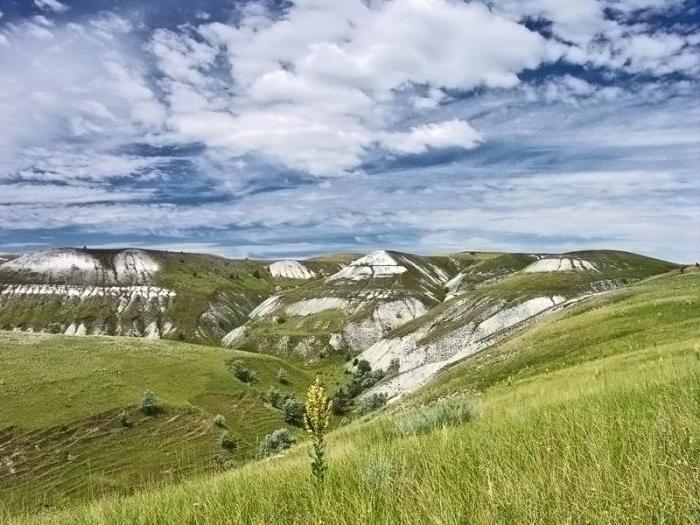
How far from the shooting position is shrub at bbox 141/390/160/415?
6988 cm

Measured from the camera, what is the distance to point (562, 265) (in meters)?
157

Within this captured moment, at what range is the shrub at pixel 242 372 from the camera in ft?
308

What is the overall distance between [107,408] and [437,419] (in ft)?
228

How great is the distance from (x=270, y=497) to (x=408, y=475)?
4.76ft

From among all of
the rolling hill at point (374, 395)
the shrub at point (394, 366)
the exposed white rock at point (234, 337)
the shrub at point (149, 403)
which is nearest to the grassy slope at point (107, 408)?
the rolling hill at point (374, 395)

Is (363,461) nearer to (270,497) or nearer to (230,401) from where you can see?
(270,497)

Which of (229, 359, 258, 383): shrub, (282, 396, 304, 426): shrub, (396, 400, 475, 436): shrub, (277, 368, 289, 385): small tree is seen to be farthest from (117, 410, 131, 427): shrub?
(396, 400, 475, 436): shrub

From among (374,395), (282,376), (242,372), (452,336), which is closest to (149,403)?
(242,372)

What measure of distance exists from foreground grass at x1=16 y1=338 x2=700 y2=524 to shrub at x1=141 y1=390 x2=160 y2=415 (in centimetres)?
6835

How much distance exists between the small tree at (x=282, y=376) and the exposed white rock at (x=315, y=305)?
62098mm

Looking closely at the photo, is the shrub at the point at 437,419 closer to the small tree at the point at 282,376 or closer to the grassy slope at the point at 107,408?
the grassy slope at the point at 107,408

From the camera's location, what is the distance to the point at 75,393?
71.7 m

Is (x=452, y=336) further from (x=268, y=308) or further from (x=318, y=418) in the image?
(x=268, y=308)

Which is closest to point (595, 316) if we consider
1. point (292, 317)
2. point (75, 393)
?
point (75, 393)
